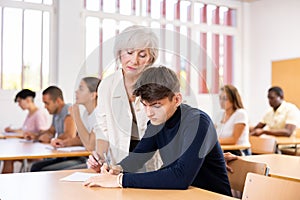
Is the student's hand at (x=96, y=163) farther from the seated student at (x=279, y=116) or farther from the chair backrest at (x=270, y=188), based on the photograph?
the seated student at (x=279, y=116)

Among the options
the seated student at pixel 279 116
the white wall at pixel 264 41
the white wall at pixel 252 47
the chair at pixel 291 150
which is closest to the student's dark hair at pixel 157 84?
the chair at pixel 291 150

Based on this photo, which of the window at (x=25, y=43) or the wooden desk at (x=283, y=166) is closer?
the wooden desk at (x=283, y=166)

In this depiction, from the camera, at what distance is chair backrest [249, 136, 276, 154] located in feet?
11.5

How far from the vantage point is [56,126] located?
13.3ft

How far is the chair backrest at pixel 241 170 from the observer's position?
2.06 meters

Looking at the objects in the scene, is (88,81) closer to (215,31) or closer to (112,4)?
(112,4)

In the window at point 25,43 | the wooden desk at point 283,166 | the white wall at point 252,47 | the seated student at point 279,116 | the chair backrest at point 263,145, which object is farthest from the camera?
the white wall at point 252,47

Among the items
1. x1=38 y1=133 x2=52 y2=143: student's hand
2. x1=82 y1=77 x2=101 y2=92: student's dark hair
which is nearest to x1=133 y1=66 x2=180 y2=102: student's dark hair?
x1=82 y1=77 x2=101 y2=92: student's dark hair

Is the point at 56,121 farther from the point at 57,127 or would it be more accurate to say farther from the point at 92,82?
the point at 92,82

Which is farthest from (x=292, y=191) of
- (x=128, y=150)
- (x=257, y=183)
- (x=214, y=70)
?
(x=128, y=150)

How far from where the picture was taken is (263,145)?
3.63 meters

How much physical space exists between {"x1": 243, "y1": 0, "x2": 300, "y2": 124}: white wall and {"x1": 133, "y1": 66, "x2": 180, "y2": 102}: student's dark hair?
5290 mm

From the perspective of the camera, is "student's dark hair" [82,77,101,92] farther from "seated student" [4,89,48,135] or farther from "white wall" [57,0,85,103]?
"white wall" [57,0,85,103]

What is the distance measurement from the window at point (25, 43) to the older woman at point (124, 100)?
3774 millimetres
